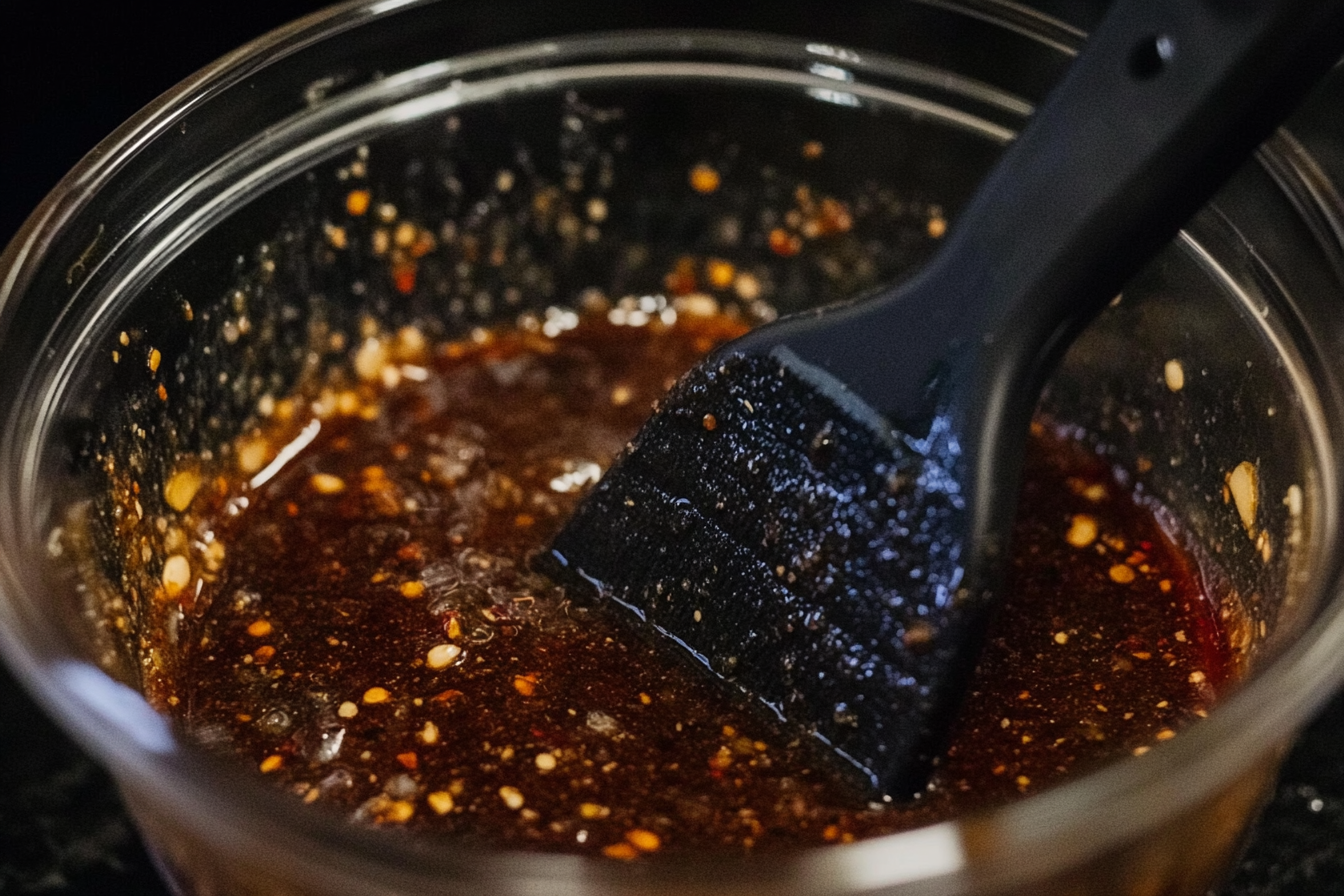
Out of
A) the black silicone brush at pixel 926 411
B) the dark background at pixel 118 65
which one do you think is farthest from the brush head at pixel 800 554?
the dark background at pixel 118 65

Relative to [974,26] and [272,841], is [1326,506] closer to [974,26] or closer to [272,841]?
[974,26]

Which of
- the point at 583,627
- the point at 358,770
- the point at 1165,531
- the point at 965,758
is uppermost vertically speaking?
the point at 1165,531

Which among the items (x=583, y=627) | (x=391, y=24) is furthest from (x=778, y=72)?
(x=583, y=627)

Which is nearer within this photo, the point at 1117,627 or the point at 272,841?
the point at 272,841

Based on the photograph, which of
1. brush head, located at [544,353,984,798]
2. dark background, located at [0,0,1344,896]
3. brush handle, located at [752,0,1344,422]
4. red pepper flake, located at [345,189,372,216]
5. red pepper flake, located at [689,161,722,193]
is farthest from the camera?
red pepper flake, located at [689,161,722,193]

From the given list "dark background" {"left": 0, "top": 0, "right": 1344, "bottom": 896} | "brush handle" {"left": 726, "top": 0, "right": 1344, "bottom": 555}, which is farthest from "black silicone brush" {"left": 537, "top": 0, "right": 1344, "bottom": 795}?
"dark background" {"left": 0, "top": 0, "right": 1344, "bottom": 896}

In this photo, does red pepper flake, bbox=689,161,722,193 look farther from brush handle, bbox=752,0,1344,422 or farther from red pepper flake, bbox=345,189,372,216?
brush handle, bbox=752,0,1344,422

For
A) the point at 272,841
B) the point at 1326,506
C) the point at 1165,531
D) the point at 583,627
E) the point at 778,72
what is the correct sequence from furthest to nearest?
the point at 778,72, the point at 1165,531, the point at 583,627, the point at 1326,506, the point at 272,841
